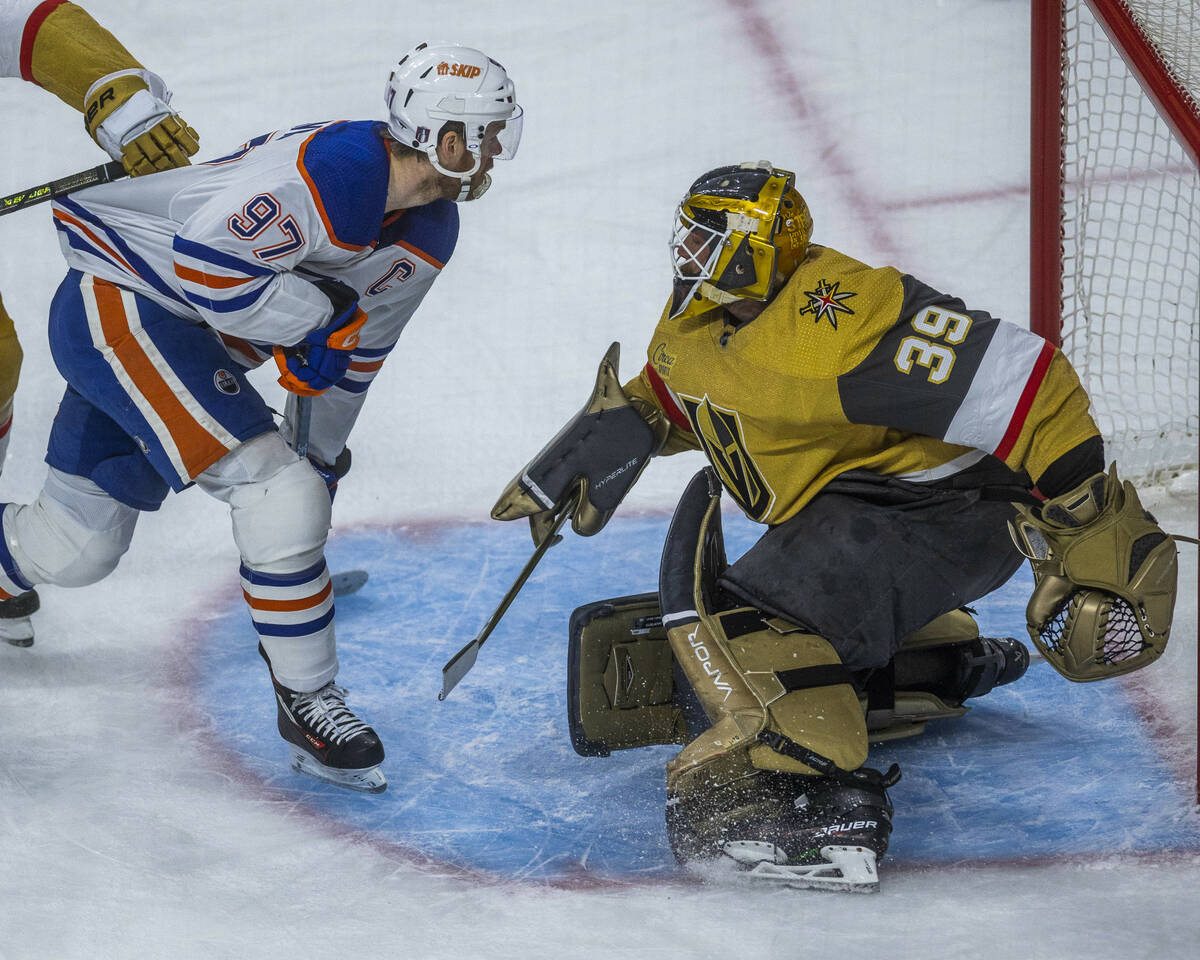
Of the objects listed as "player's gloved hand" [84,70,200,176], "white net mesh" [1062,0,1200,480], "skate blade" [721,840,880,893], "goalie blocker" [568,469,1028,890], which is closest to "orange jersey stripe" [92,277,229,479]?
"player's gloved hand" [84,70,200,176]

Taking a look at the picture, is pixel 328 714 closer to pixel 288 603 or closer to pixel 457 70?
pixel 288 603

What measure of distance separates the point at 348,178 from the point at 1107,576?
4.73 feet

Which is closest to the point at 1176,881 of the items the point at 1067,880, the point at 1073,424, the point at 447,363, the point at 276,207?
the point at 1067,880

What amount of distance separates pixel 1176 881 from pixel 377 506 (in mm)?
2483

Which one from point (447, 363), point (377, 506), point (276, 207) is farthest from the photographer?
point (447, 363)

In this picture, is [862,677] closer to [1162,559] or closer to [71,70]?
[1162,559]

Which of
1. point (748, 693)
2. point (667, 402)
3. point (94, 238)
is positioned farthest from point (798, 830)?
point (94, 238)

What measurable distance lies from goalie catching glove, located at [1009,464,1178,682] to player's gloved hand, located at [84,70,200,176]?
176 cm

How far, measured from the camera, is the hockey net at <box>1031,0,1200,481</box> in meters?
2.80

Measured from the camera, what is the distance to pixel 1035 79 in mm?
3406

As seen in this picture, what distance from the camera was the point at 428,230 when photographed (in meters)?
2.91

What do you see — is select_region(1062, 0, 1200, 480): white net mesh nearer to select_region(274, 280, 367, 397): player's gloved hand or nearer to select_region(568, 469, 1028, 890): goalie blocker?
select_region(568, 469, 1028, 890): goalie blocker

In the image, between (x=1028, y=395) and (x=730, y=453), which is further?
(x=730, y=453)

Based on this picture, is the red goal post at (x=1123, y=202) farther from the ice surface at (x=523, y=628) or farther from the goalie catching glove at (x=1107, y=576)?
the goalie catching glove at (x=1107, y=576)
